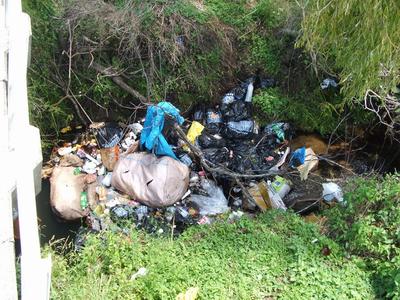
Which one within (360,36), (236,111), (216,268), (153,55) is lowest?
(216,268)

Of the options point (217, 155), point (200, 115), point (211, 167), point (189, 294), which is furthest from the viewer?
point (200, 115)

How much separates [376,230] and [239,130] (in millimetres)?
2226

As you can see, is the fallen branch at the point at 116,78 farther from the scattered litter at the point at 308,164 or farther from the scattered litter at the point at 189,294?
the scattered litter at the point at 189,294

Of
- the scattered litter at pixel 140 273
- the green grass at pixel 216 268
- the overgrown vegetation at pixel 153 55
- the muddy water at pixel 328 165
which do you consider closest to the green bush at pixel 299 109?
the overgrown vegetation at pixel 153 55

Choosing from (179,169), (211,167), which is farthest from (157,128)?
(211,167)

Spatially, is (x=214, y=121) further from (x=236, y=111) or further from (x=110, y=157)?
(x=110, y=157)

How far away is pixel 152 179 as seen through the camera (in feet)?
14.3

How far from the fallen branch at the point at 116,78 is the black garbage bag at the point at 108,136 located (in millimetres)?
493

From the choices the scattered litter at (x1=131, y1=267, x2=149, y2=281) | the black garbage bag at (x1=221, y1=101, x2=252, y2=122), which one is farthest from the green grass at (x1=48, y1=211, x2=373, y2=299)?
the black garbage bag at (x1=221, y1=101, x2=252, y2=122)

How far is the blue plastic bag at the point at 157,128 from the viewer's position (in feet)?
14.4

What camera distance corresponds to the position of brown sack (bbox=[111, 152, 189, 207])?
4336 mm

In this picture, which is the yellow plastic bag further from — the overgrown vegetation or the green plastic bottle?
the green plastic bottle

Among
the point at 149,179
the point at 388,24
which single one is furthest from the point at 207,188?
the point at 388,24

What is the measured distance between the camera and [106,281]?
3000 mm
